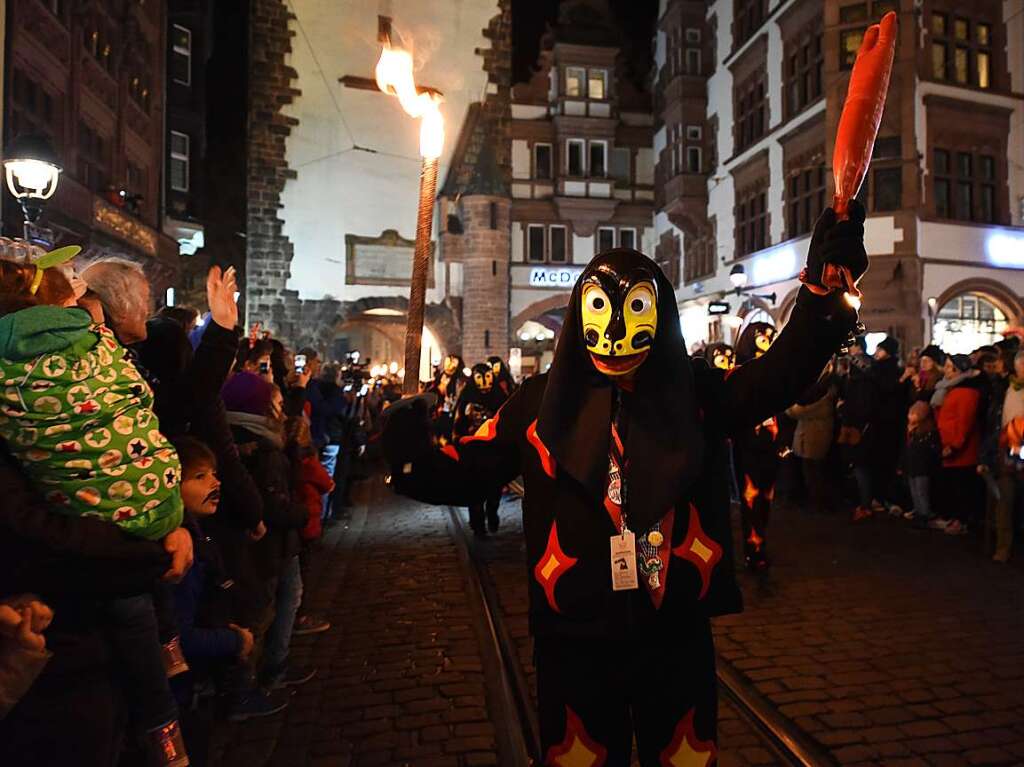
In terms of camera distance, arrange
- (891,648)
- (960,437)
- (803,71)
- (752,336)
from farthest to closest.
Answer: (803,71) < (960,437) < (752,336) < (891,648)

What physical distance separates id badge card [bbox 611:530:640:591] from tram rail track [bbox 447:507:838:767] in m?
0.96

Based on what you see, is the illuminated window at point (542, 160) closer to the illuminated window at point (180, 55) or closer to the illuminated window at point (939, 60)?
the illuminated window at point (180, 55)

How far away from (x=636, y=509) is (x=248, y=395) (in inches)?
103

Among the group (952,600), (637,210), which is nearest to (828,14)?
(637,210)

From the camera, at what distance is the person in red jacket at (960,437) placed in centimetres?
747

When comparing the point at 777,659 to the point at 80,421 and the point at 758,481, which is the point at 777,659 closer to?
the point at 758,481

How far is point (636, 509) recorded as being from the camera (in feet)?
6.72

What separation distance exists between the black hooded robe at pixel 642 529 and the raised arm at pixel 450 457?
6.8 inches

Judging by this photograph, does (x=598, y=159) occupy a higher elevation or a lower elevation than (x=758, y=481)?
higher

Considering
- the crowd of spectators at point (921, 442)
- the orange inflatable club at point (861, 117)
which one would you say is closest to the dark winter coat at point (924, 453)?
the crowd of spectators at point (921, 442)

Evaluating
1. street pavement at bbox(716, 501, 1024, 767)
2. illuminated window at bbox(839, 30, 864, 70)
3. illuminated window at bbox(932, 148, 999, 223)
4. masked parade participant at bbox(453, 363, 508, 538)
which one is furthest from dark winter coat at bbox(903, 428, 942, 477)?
illuminated window at bbox(839, 30, 864, 70)

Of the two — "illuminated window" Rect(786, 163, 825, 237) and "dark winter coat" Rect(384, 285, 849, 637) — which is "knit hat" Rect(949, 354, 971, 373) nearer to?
"dark winter coat" Rect(384, 285, 849, 637)

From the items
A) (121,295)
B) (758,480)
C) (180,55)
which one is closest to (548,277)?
(180,55)

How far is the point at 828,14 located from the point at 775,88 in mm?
2887
